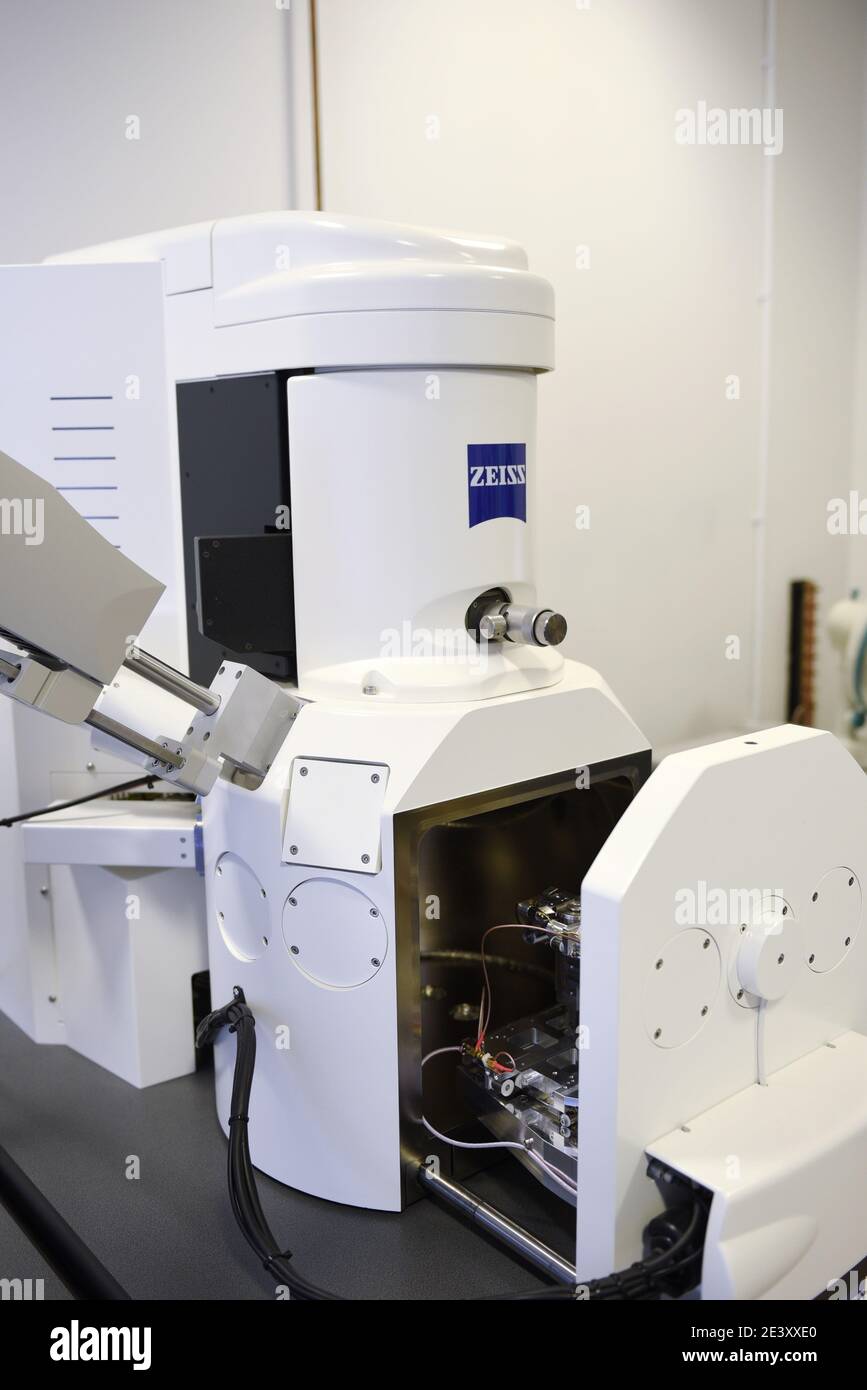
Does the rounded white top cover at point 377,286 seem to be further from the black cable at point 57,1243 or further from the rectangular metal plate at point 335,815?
the black cable at point 57,1243

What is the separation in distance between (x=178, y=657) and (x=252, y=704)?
13.2 inches

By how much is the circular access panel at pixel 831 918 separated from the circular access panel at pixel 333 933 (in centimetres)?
47

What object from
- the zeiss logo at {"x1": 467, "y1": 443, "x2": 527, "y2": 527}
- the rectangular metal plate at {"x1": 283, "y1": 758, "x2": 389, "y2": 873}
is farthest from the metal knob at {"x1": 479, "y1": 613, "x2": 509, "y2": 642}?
the rectangular metal plate at {"x1": 283, "y1": 758, "x2": 389, "y2": 873}

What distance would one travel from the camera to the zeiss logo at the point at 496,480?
1.38 m

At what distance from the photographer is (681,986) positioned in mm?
1081

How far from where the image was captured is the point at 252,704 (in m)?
1.33

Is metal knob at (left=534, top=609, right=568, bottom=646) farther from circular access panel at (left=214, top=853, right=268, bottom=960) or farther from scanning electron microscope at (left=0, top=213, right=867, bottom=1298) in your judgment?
circular access panel at (left=214, top=853, right=268, bottom=960)

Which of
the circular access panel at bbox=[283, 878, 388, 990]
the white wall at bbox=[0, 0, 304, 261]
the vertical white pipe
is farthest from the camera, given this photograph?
the vertical white pipe

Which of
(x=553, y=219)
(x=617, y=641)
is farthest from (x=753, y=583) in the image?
(x=553, y=219)

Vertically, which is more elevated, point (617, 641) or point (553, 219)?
point (553, 219)

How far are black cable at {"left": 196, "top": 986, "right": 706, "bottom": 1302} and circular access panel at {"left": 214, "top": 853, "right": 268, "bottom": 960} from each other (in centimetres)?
6

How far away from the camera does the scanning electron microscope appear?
1057 millimetres

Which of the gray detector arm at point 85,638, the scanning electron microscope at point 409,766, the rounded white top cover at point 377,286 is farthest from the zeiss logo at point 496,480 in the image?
the gray detector arm at point 85,638
